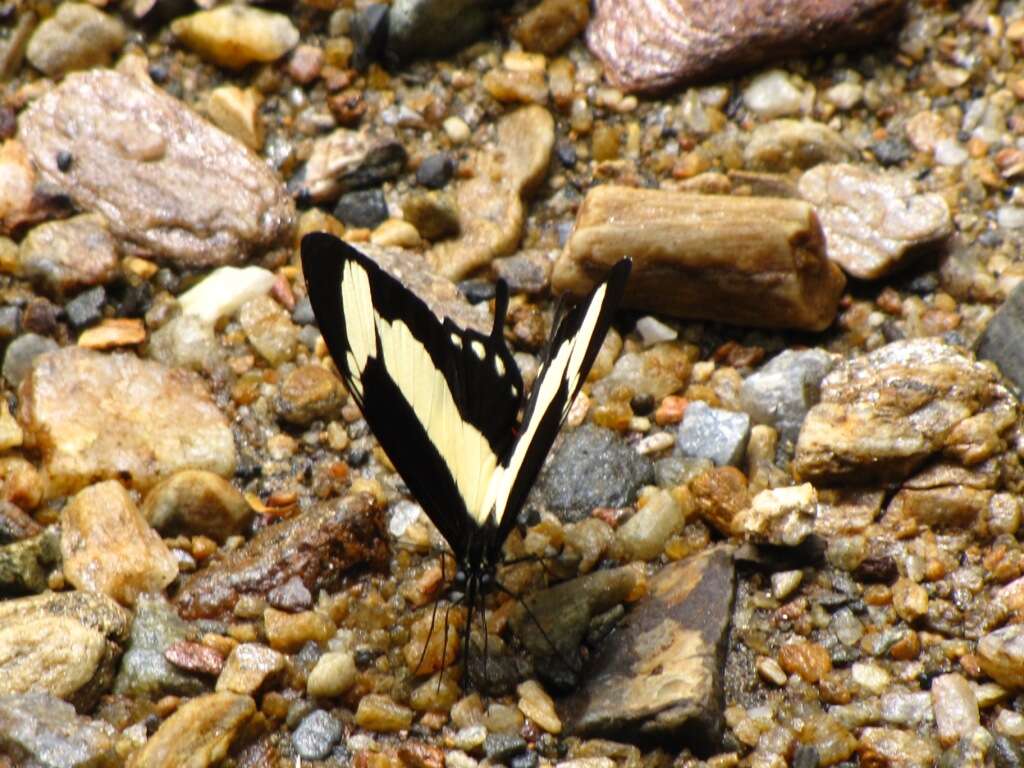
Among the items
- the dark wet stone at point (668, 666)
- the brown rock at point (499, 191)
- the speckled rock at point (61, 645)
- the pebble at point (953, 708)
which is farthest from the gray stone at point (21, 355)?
the pebble at point (953, 708)

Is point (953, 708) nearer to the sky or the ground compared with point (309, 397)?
nearer to the ground

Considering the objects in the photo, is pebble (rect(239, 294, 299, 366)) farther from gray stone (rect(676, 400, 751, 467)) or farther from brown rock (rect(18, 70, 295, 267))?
gray stone (rect(676, 400, 751, 467))

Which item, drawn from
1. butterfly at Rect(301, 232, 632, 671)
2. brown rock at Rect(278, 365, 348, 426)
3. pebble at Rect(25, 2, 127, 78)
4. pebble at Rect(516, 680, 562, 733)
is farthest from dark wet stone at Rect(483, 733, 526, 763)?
pebble at Rect(25, 2, 127, 78)

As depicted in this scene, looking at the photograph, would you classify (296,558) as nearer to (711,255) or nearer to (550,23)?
(711,255)

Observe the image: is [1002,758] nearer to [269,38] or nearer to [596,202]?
[596,202]

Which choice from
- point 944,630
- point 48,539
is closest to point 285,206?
point 48,539

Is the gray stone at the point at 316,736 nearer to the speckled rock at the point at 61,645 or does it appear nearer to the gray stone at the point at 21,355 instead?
the speckled rock at the point at 61,645

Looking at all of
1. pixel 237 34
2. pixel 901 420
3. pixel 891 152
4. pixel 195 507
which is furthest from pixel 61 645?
pixel 891 152
